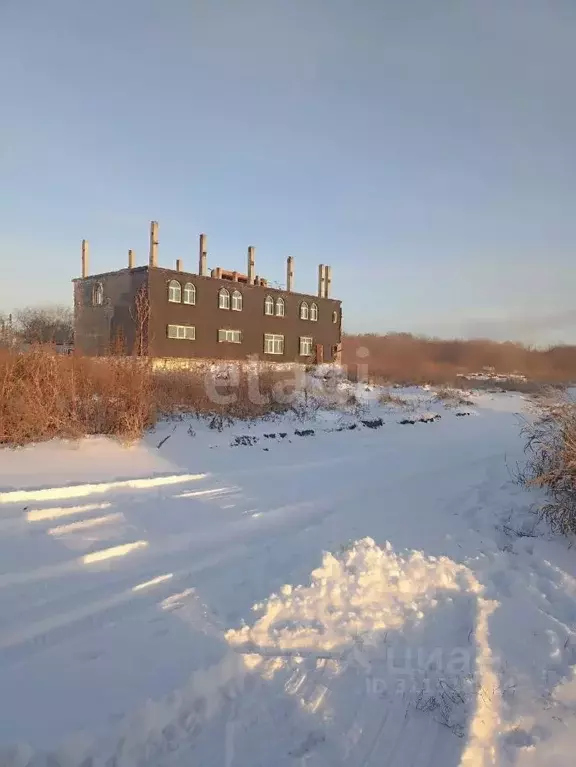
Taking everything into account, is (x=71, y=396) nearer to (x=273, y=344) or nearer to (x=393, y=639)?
(x=393, y=639)

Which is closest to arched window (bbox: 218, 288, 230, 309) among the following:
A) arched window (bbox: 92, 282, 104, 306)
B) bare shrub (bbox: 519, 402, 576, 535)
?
arched window (bbox: 92, 282, 104, 306)

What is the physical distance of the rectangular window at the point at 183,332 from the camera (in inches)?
1157

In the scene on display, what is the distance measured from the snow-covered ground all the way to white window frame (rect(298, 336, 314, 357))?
31.3 meters

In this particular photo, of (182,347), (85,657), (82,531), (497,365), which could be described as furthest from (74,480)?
(497,365)

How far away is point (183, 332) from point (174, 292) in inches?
102

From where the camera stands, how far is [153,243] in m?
30.0

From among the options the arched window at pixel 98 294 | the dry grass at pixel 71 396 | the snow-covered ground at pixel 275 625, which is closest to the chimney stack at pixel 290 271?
the arched window at pixel 98 294

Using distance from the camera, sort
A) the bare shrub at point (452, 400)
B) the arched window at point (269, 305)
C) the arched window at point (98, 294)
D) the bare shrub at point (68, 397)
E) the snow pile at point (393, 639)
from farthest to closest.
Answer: the arched window at point (269, 305) → the arched window at point (98, 294) → the bare shrub at point (452, 400) → the bare shrub at point (68, 397) → the snow pile at point (393, 639)

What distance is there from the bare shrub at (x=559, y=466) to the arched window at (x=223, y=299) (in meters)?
27.6

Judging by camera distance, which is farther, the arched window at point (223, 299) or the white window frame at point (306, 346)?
the white window frame at point (306, 346)

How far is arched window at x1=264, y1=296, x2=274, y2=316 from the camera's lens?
35.2 meters

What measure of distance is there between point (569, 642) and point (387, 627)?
129cm

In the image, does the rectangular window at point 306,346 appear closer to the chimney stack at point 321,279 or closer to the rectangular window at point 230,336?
the chimney stack at point 321,279

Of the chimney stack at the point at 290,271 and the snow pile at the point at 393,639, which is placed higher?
the chimney stack at the point at 290,271
